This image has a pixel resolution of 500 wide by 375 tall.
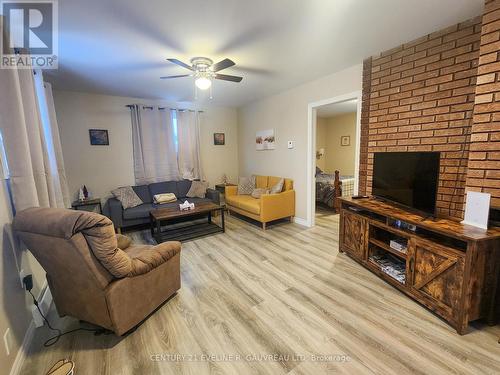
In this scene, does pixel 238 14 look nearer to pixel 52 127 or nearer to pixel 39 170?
pixel 39 170

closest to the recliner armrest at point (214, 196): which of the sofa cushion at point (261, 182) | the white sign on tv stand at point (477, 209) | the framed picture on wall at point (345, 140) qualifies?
the sofa cushion at point (261, 182)

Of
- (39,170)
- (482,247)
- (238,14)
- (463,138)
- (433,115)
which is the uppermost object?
(238,14)

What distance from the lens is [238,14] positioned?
1844 millimetres

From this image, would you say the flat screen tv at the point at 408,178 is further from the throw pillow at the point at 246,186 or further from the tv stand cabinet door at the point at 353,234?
the throw pillow at the point at 246,186

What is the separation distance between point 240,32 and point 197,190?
329 centimetres

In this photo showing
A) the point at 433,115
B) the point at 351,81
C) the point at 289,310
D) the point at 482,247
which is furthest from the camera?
the point at 351,81

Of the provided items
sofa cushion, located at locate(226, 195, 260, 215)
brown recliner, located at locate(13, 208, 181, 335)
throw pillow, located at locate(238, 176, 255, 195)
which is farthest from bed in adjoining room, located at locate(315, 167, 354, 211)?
brown recliner, located at locate(13, 208, 181, 335)

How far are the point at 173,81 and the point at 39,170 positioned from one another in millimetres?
2286

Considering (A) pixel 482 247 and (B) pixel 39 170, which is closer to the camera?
(A) pixel 482 247

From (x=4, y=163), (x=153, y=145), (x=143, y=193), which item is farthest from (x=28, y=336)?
(x=153, y=145)

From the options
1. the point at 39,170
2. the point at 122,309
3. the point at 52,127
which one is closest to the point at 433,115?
the point at 122,309

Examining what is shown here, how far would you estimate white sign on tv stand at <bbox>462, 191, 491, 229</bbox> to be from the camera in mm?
1648

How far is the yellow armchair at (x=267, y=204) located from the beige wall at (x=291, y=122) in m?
0.15

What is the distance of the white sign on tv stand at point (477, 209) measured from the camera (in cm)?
165
